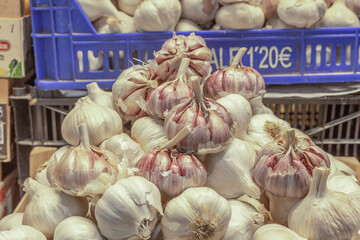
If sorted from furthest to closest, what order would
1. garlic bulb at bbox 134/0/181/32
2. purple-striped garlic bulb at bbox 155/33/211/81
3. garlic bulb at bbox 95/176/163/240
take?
1. garlic bulb at bbox 134/0/181/32
2. purple-striped garlic bulb at bbox 155/33/211/81
3. garlic bulb at bbox 95/176/163/240

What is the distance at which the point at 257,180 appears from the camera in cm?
92

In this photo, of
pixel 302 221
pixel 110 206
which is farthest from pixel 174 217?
pixel 302 221

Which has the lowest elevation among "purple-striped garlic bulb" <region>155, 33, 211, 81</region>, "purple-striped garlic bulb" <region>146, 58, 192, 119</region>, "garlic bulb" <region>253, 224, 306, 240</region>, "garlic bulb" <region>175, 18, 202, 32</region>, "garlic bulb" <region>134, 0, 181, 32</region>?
Result: "garlic bulb" <region>253, 224, 306, 240</region>

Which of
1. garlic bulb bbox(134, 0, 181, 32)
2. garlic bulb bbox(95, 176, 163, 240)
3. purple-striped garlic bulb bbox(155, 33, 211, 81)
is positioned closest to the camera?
garlic bulb bbox(95, 176, 163, 240)

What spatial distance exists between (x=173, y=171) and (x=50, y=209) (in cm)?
23

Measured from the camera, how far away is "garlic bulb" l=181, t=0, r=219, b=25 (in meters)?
1.59

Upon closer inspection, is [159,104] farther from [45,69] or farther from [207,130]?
[45,69]

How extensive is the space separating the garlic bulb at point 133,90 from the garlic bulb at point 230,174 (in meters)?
0.26

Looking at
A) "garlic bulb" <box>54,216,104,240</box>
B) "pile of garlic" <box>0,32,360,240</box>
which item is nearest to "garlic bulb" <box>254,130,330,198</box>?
"pile of garlic" <box>0,32,360,240</box>

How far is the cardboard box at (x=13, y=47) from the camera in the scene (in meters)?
1.57

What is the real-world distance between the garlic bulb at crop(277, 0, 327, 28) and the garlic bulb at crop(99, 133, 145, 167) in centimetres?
76

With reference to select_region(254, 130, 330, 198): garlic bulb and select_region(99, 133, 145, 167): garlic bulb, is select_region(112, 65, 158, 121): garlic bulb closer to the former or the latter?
select_region(99, 133, 145, 167): garlic bulb

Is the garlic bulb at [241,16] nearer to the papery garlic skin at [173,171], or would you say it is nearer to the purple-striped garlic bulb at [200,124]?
the purple-striped garlic bulb at [200,124]

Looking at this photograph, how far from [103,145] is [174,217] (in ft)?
0.91
